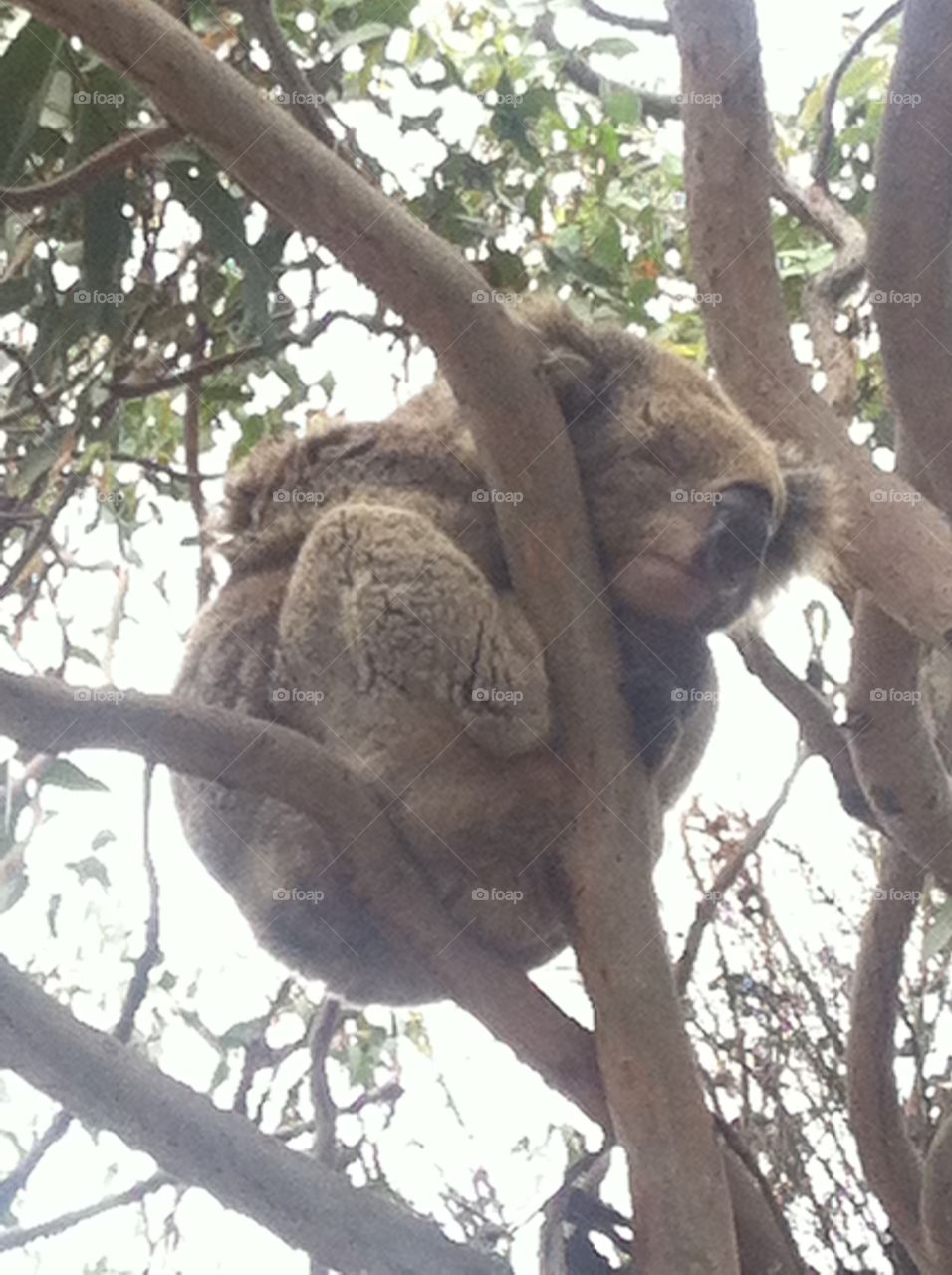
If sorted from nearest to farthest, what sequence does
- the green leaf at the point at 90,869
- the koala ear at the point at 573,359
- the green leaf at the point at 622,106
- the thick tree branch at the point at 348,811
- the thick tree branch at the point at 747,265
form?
the thick tree branch at the point at 348,811 < the thick tree branch at the point at 747,265 < the koala ear at the point at 573,359 < the green leaf at the point at 90,869 < the green leaf at the point at 622,106

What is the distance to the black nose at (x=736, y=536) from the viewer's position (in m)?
2.08

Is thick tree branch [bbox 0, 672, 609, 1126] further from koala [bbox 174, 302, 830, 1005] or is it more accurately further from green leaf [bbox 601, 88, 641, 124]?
green leaf [bbox 601, 88, 641, 124]

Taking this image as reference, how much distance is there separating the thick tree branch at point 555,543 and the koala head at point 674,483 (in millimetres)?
310

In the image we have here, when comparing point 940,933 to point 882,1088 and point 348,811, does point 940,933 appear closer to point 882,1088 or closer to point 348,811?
point 882,1088

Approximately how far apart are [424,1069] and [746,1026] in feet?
1.76

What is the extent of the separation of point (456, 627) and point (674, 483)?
491 mm

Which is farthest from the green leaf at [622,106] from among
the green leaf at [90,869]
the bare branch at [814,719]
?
the green leaf at [90,869]

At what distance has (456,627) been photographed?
1941mm

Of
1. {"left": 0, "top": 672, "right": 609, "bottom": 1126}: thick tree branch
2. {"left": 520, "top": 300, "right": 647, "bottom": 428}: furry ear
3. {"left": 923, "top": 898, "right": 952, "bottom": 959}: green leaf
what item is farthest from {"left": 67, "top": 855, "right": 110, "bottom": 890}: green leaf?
{"left": 923, "top": 898, "right": 952, "bottom": 959}: green leaf

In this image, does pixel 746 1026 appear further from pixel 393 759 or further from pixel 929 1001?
pixel 393 759

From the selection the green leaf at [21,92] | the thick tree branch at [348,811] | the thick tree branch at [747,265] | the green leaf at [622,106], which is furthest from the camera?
the green leaf at [622,106]

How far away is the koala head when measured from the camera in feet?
6.80

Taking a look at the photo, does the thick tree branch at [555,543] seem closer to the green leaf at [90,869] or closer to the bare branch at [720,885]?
the bare branch at [720,885]

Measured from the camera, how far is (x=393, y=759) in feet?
6.56
